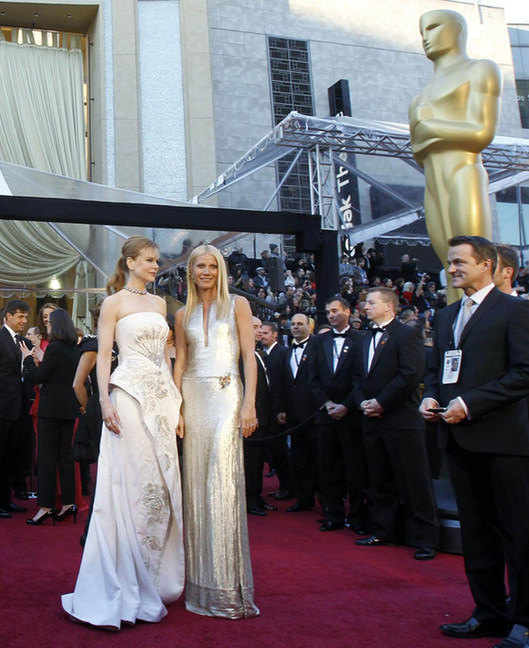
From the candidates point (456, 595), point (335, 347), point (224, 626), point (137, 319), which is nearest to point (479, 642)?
point (456, 595)

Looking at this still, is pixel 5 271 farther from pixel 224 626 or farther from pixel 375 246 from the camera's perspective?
pixel 224 626

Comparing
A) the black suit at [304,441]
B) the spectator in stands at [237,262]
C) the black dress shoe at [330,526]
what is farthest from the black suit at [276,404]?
the spectator in stands at [237,262]

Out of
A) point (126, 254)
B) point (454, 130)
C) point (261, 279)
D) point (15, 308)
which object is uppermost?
point (261, 279)

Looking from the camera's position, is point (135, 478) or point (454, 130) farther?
point (454, 130)

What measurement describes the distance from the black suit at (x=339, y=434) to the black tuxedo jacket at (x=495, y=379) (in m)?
2.55

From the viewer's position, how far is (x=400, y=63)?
2269 cm

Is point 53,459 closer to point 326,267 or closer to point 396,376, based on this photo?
point 396,376

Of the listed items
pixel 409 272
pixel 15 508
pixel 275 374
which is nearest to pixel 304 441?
pixel 275 374

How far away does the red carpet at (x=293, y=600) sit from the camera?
3.15 meters

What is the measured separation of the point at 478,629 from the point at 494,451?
0.79 metres

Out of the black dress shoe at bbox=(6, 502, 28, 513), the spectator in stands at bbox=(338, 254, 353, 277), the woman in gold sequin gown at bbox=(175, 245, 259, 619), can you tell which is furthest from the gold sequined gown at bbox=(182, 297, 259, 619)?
the spectator in stands at bbox=(338, 254, 353, 277)

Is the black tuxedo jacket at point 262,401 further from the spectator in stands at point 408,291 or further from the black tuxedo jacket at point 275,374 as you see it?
the spectator in stands at point 408,291

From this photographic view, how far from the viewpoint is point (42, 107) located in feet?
64.8

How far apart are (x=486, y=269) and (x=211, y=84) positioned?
57.2ft
